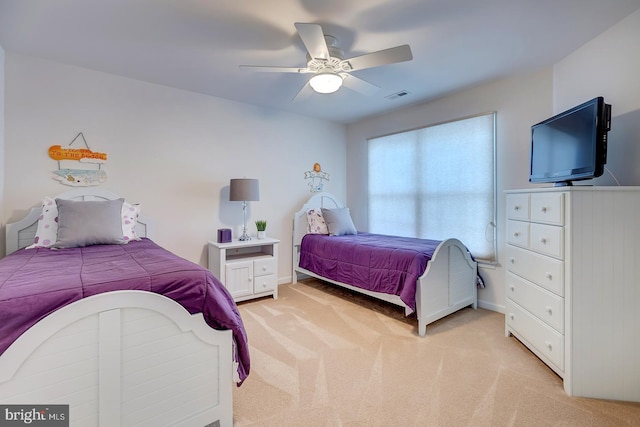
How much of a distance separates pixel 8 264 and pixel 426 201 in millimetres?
3754

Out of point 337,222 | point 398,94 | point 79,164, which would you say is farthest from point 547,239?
point 79,164

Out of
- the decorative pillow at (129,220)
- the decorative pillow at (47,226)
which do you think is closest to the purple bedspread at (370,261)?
the decorative pillow at (129,220)

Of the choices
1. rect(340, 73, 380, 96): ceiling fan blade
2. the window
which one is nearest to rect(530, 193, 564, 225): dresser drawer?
the window

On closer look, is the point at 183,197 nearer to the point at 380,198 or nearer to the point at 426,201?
the point at 380,198

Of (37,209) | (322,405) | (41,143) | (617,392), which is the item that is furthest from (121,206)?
(617,392)

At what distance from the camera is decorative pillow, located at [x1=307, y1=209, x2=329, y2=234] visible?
389cm

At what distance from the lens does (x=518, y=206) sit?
7.55ft

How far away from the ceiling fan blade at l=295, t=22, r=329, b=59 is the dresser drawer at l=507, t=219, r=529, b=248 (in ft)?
6.50

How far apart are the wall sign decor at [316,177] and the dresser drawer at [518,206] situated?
256 centimetres

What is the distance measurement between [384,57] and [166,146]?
7.96ft

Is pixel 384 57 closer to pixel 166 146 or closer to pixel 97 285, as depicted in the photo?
pixel 97 285

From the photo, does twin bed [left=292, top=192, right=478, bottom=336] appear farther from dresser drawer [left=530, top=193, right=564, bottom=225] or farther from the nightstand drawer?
dresser drawer [left=530, top=193, right=564, bottom=225]

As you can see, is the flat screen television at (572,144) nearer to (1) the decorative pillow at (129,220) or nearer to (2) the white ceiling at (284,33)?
(2) the white ceiling at (284,33)

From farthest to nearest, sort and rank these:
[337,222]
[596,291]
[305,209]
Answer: [305,209]
[337,222]
[596,291]
